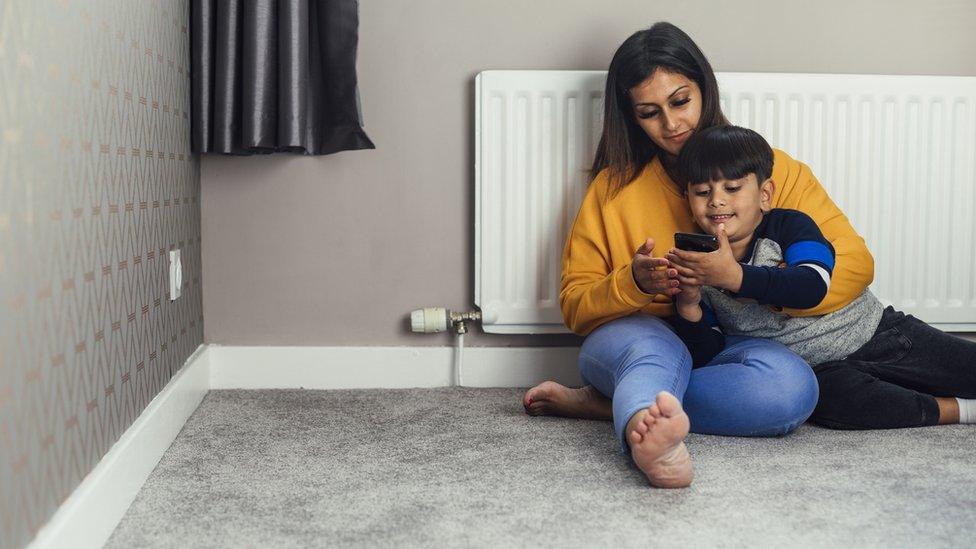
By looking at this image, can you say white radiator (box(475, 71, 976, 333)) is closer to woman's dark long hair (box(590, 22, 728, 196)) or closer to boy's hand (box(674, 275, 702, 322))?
woman's dark long hair (box(590, 22, 728, 196))

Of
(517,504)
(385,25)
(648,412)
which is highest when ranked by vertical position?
(385,25)

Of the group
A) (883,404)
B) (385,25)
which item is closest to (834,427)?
(883,404)

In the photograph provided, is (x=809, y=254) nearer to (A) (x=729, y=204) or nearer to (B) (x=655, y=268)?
(A) (x=729, y=204)

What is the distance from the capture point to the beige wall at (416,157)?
194 cm

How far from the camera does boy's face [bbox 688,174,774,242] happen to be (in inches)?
60.7

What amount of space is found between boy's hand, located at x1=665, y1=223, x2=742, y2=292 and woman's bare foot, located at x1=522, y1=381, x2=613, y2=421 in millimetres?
289

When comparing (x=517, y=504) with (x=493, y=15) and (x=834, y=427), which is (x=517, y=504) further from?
(x=493, y=15)

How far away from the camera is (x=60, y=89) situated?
41.9 inches

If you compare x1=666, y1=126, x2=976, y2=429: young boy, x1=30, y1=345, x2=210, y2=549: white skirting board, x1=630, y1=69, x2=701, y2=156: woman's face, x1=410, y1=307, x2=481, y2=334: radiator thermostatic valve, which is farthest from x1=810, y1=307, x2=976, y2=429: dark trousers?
x1=30, y1=345, x2=210, y2=549: white skirting board

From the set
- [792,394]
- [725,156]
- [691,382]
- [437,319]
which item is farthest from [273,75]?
[792,394]

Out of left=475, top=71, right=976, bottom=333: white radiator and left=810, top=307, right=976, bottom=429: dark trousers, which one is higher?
left=475, top=71, right=976, bottom=333: white radiator

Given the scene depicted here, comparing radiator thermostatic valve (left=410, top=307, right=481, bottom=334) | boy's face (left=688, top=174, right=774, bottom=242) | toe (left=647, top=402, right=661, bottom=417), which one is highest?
boy's face (left=688, top=174, right=774, bottom=242)

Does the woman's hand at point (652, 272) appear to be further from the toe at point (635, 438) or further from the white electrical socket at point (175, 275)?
the white electrical socket at point (175, 275)

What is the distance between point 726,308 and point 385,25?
0.89 m
